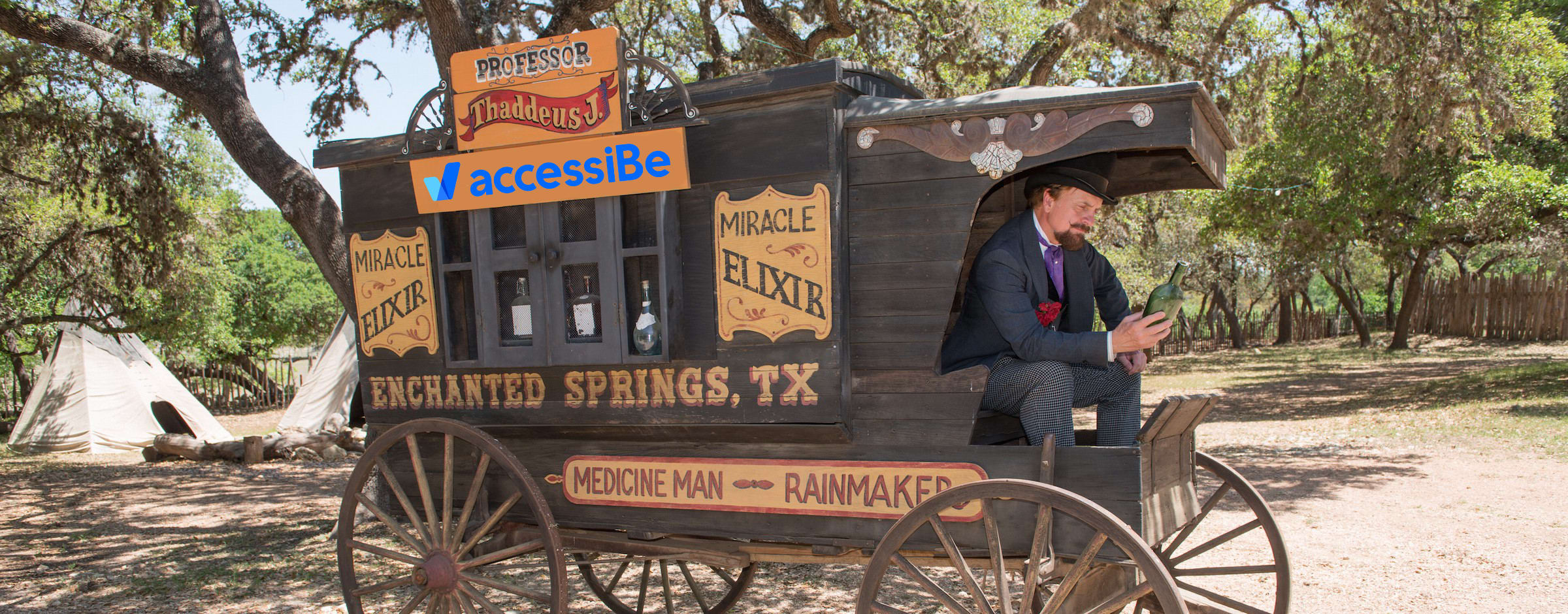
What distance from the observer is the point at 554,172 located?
12.4ft

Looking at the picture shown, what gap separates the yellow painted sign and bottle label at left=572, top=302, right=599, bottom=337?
877mm

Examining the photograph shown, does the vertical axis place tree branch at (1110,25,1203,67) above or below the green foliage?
above

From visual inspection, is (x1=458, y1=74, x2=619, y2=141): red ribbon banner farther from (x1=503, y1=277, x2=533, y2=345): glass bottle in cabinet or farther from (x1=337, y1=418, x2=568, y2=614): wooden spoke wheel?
(x1=337, y1=418, x2=568, y2=614): wooden spoke wheel

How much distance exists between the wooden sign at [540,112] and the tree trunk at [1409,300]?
17.2 m

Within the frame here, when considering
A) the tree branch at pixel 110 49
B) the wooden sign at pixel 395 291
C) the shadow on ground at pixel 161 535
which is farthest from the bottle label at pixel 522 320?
the tree branch at pixel 110 49

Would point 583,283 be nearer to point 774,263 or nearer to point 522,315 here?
point 522,315

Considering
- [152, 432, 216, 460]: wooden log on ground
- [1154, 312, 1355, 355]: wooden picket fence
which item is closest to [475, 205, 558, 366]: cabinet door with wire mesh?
[152, 432, 216, 460]: wooden log on ground

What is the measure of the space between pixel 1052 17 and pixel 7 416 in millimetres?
19713

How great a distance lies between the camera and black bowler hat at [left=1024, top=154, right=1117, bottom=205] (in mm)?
3557

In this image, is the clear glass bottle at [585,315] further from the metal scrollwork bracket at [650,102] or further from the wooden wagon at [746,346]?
the metal scrollwork bracket at [650,102]

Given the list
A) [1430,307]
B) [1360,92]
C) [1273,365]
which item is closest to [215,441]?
[1360,92]

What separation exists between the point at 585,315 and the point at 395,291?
99 cm

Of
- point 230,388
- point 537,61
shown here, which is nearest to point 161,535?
point 537,61

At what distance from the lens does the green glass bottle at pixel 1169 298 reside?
3.36 metres
